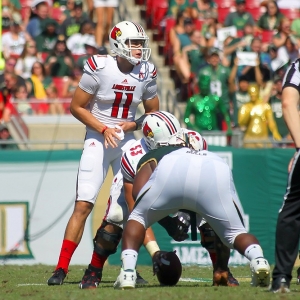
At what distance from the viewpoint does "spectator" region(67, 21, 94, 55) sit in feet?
48.9

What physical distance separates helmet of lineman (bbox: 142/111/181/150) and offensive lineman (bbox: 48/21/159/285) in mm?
803

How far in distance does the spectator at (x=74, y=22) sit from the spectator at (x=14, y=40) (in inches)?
27.4

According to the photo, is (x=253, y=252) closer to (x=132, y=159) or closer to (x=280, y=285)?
(x=280, y=285)

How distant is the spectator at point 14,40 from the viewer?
48.1 feet

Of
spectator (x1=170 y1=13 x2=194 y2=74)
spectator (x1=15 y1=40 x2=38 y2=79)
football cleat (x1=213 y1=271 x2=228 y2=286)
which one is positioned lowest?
football cleat (x1=213 y1=271 x2=228 y2=286)

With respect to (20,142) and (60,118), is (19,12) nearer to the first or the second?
(60,118)

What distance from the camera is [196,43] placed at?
14.8 metres

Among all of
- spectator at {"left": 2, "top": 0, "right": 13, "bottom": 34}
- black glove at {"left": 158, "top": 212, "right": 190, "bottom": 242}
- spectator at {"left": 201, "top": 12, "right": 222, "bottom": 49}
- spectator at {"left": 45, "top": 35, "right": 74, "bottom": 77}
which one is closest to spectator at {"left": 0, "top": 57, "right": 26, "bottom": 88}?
spectator at {"left": 45, "top": 35, "right": 74, "bottom": 77}

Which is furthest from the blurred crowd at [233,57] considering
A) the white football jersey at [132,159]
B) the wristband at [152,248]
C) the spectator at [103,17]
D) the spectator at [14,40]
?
the white football jersey at [132,159]

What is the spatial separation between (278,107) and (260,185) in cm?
272

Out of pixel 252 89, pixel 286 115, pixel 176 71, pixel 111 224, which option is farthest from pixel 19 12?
pixel 286 115

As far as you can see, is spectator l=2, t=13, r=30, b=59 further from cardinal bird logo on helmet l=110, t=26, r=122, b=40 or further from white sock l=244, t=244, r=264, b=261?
white sock l=244, t=244, r=264, b=261

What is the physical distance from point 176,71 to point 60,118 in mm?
3181

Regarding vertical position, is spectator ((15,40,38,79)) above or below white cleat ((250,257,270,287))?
below
